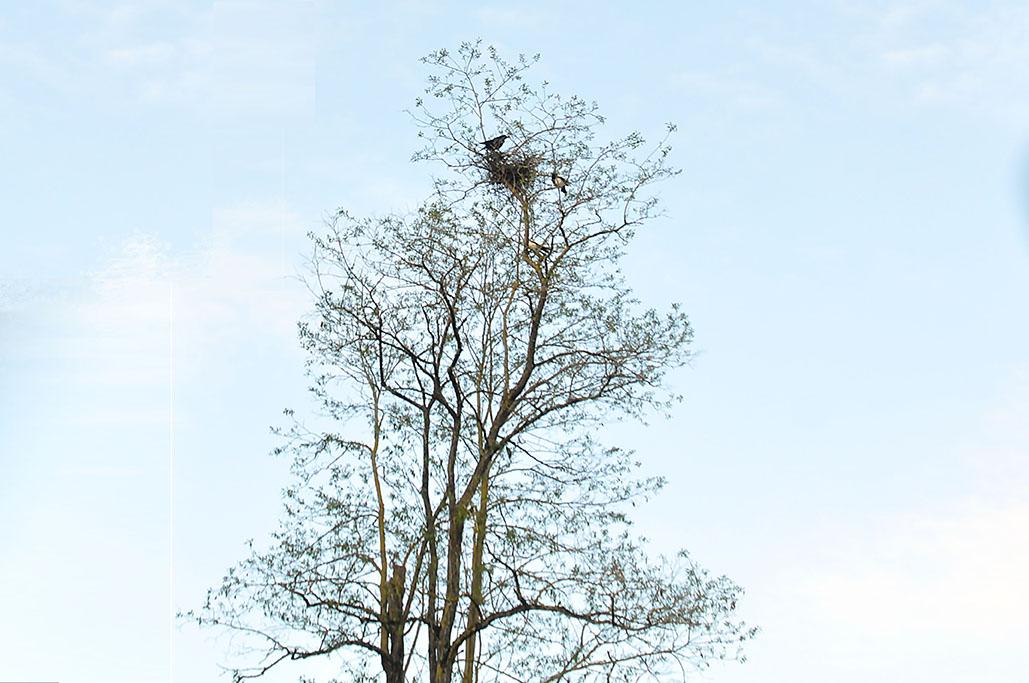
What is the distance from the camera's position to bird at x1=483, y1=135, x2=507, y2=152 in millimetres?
12438

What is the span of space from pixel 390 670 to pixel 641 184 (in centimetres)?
421

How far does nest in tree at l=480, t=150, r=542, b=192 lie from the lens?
1248cm

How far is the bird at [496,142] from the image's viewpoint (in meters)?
12.4

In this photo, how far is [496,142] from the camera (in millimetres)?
12438

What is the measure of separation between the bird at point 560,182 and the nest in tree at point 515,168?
0.16m

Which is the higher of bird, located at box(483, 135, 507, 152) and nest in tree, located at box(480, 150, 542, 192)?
bird, located at box(483, 135, 507, 152)

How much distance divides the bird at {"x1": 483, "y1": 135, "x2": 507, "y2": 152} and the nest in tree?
0.04 meters

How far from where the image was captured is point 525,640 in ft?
38.0

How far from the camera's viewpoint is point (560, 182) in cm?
1241

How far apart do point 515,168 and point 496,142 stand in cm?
25

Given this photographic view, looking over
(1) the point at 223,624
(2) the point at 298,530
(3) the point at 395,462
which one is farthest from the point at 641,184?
(1) the point at 223,624

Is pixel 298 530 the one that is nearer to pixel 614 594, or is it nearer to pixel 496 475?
pixel 496 475

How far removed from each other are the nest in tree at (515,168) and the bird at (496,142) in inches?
1.5

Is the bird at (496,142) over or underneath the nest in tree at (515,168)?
over
